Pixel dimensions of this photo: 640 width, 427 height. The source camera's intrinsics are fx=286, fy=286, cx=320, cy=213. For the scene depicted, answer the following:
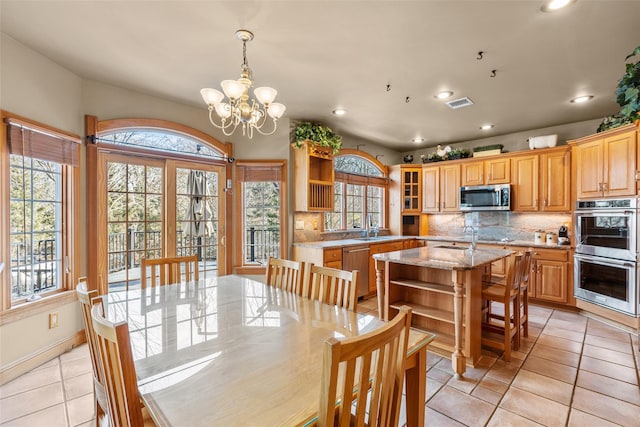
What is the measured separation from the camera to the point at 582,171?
379 cm

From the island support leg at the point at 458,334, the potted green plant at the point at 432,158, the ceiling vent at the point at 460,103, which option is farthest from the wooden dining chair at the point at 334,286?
the potted green plant at the point at 432,158

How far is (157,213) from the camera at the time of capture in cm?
358

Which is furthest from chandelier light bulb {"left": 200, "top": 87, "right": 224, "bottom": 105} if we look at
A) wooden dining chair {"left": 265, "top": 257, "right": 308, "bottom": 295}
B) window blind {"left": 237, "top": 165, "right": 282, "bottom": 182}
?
window blind {"left": 237, "top": 165, "right": 282, "bottom": 182}

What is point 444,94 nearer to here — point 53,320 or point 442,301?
point 442,301

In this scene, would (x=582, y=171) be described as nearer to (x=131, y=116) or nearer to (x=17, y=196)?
(x=131, y=116)

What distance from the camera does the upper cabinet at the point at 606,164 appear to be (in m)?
3.18

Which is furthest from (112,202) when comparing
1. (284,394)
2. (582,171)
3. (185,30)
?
(582,171)

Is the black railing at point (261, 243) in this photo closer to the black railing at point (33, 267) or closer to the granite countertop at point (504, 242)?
the black railing at point (33, 267)

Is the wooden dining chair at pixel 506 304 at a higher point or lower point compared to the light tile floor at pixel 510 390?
higher

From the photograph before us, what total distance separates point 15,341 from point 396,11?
157 inches

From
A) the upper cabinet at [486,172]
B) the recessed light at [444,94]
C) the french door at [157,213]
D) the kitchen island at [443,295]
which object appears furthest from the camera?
the upper cabinet at [486,172]

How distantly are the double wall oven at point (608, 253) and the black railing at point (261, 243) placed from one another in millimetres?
4118

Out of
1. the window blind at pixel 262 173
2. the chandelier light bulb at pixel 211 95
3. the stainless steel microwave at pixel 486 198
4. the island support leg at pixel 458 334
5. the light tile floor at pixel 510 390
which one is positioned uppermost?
the chandelier light bulb at pixel 211 95

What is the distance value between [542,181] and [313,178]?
11.8 feet
